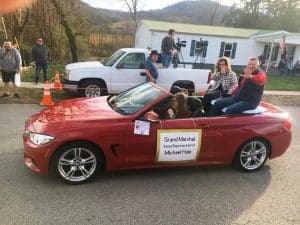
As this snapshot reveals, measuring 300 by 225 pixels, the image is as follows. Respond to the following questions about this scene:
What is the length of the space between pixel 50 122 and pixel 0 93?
689 cm

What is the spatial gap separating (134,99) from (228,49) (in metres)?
27.4

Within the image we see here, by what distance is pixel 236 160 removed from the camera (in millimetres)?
5996

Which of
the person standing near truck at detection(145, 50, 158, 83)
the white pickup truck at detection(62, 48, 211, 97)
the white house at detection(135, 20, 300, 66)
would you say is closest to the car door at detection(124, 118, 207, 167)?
the person standing near truck at detection(145, 50, 158, 83)

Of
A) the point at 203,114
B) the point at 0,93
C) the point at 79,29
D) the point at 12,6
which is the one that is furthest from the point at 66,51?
the point at 12,6

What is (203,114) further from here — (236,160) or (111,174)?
(111,174)

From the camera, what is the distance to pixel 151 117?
537cm

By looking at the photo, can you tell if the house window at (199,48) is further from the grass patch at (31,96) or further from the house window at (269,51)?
the grass patch at (31,96)

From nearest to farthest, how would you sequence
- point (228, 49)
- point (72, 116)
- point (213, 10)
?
1. point (72, 116)
2. point (228, 49)
3. point (213, 10)

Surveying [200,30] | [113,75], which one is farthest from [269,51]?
[113,75]

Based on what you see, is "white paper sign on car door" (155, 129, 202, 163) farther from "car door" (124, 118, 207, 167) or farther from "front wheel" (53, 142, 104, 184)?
"front wheel" (53, 142, 104, 184)

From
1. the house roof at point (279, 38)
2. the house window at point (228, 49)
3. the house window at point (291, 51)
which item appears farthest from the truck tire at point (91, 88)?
the house window at point (291, 51)

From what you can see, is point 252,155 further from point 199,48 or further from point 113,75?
point 199,48

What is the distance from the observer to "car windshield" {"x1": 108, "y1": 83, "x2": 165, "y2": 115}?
18.2ft

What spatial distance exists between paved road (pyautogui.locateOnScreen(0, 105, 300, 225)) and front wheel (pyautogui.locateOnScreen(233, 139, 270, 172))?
13 cm
